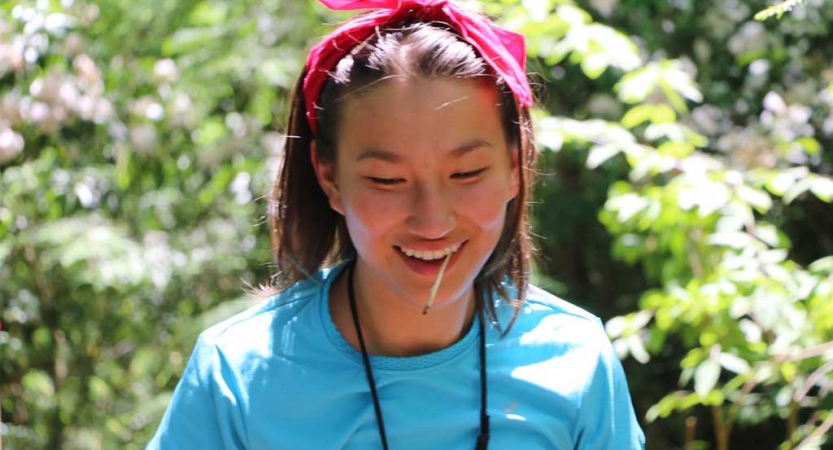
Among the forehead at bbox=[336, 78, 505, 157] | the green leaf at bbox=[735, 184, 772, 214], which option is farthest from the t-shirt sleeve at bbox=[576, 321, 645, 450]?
the green leaf at bbox=[735, 184, 772, 214]

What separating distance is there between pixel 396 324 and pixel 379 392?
0.10 m

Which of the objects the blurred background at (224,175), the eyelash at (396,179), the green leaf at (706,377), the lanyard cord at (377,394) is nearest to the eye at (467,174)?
the eyelash at (396,179)

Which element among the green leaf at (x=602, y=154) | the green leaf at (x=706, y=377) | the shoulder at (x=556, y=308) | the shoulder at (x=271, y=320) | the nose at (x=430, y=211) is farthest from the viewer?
the green leaf at (x=602, y=154)

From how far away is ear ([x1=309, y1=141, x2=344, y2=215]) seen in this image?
4.99ft

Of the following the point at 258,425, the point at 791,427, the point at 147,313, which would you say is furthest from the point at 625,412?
the point at 147,313

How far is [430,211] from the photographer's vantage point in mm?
1395

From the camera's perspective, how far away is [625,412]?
1583mm

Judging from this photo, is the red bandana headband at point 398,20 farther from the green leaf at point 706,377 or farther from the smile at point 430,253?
the green leaf at point 706,377

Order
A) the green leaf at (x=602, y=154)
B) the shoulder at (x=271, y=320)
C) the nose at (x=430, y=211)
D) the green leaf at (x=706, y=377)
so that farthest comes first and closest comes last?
1. the green leaf at (x=602, y=154)
2. the green leaf at (x=706, y=377)
3. the shoulder at (x=271, y=320)
4. the nose at (x=430, y=211)

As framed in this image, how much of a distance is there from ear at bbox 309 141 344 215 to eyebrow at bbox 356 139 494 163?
9cm

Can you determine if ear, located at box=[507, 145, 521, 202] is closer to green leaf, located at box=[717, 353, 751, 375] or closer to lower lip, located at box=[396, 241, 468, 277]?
lower lip, located at box=[396, 241, 468, 277]

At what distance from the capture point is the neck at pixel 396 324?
1.53 meters

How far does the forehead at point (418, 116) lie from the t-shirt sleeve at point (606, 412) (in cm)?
35

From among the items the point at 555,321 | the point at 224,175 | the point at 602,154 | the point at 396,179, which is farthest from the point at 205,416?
the point at 224,175
